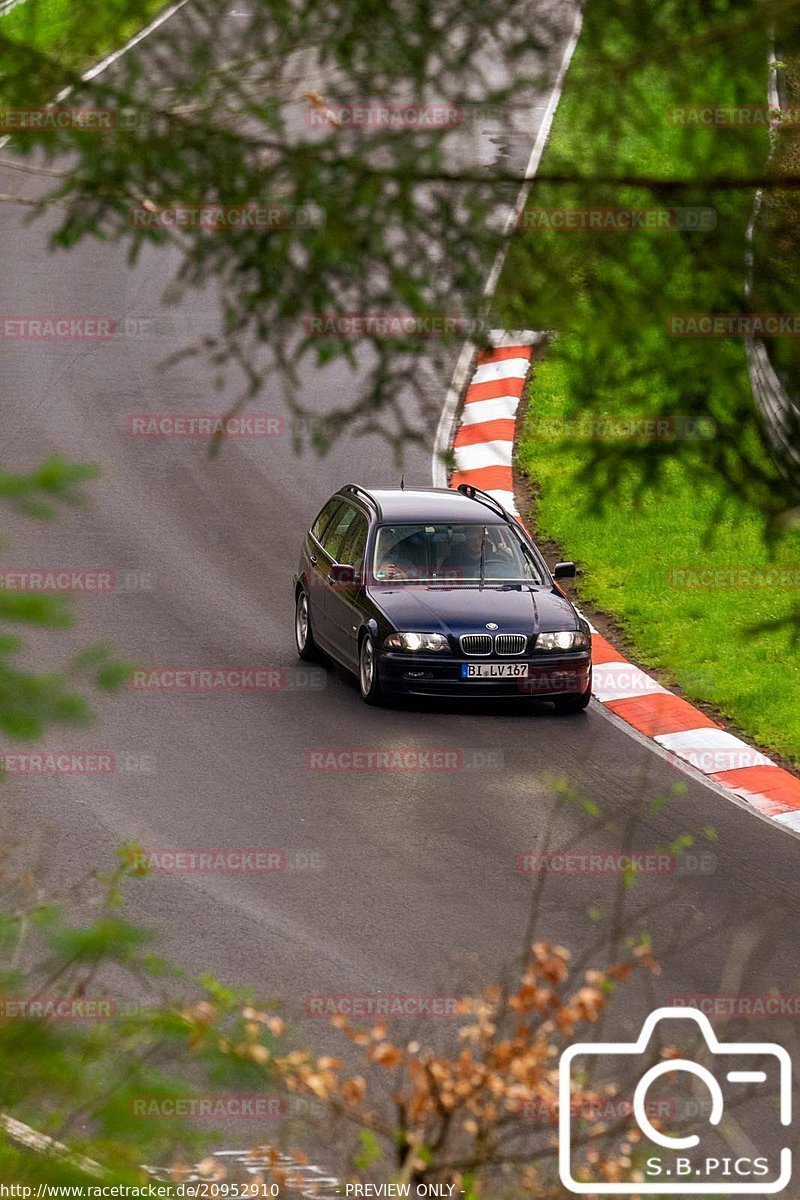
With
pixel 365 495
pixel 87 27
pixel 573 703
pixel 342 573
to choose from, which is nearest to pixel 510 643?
pixel 573 703

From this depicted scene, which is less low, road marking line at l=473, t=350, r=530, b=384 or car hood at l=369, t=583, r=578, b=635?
car hood at l=369, t=583, r=578, b=635

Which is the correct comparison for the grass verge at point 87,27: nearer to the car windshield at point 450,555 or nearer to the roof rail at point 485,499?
the car windshield at point 450,555

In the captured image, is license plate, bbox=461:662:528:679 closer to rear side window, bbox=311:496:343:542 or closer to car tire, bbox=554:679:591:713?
car tire, bbox=554:679:591:713

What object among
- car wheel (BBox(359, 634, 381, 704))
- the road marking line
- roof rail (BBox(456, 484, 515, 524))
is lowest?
the road marking line

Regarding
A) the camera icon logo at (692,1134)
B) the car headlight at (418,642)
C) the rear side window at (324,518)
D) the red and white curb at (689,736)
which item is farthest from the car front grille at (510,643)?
the camera icon logo at (692,1134)

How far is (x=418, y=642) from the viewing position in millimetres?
14211

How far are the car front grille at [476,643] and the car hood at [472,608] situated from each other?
0.19ft

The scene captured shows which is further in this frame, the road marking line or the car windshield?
the road marking line

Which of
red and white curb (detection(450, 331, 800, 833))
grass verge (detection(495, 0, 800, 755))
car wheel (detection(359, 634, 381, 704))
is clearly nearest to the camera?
grass verge (detection(495, 0, 800, 755))

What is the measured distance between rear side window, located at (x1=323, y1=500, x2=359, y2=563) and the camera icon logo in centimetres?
773

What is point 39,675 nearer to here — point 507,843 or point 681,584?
point 507,843

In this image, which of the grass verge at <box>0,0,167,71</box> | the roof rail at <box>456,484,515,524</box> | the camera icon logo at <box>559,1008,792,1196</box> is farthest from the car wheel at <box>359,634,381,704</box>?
the grass verge at <box>0,0,167,71</box>

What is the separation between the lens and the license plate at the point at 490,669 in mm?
14234

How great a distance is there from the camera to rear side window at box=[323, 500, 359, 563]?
15891mm
